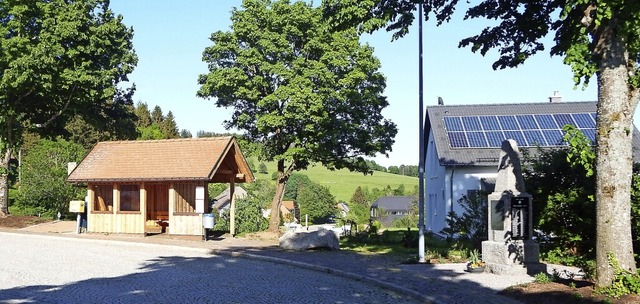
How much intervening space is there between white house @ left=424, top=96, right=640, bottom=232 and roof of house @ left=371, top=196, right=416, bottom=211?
65306mm

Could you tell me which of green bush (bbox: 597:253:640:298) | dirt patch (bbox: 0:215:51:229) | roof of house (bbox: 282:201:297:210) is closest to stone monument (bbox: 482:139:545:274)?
green bush (bbox: 597:253:640:298)

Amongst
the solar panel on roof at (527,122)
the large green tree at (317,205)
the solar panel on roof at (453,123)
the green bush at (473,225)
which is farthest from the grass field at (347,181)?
the green bush at (473,225)

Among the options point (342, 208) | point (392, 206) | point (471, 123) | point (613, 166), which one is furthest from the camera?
point (392, 206)

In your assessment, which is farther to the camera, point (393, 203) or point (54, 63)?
point (393, 203)

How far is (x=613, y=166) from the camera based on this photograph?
10758 mm

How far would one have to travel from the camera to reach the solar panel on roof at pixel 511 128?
29666 mm

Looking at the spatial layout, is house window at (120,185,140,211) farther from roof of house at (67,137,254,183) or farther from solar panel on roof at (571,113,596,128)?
A: solar panel on roof at (571,113,596,128)

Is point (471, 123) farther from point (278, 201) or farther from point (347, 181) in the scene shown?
point (347, 181)

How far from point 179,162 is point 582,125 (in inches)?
728

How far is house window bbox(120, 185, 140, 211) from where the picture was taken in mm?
30016

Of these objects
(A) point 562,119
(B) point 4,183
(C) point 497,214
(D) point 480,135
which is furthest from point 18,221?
(A) point 562,119

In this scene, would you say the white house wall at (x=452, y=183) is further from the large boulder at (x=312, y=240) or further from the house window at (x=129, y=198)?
the house window at (x=129, y=198)

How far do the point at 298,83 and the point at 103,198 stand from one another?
11418 mm

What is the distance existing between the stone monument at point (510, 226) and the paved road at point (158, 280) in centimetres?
322
